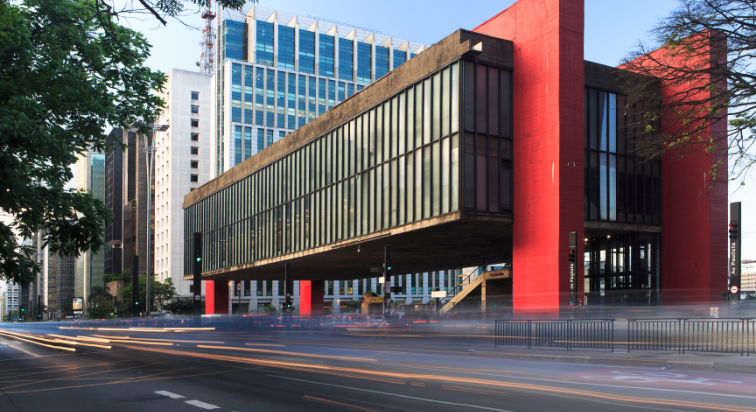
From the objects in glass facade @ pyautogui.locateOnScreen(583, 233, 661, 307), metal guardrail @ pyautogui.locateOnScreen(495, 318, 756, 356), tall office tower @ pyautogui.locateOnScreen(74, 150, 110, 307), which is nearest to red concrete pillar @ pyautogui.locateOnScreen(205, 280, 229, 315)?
glass facade @ pyautogui.locateOnScreen(583, 233, 661, 307)

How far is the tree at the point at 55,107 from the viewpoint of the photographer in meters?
14.4

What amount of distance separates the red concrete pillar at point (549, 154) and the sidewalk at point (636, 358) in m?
8.19

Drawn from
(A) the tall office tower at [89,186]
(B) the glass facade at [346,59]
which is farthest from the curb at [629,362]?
(A) the tall office tower at [89,186]

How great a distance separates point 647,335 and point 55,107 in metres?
19.0

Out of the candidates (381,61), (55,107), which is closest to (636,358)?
(55,107)

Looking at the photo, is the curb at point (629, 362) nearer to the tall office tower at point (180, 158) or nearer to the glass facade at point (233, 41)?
the glass facade at point (233, 41)

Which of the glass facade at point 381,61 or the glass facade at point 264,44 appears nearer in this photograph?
the glass facade at point 264,44

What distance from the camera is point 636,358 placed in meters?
16.6

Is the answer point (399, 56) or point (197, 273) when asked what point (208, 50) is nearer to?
point (399, 56)

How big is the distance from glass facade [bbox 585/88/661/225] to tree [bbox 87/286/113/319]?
98.2m

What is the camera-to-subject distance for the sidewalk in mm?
14538

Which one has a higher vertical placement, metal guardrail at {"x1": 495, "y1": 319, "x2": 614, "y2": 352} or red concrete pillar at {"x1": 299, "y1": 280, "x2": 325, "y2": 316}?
metal guardrail at {"x1": 495, "y1": 319, "x2": 614, "y2": 352}

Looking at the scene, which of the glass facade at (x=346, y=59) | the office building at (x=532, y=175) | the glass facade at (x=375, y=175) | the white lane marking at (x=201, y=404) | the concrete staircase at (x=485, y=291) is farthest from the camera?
the glass facade at (x=346, y=59)

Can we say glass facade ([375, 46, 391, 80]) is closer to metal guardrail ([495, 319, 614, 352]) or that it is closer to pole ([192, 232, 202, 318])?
pole ([192, 232, 202, 318])
